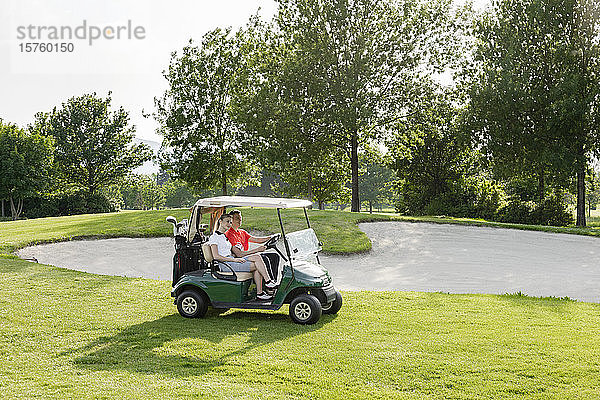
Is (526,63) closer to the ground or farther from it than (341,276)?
farther from it

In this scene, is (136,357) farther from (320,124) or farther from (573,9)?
(573,9)

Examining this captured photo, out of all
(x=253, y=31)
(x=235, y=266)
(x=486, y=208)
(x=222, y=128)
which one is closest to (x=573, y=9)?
(x=486, y=208)

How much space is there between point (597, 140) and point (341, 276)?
18.3 m

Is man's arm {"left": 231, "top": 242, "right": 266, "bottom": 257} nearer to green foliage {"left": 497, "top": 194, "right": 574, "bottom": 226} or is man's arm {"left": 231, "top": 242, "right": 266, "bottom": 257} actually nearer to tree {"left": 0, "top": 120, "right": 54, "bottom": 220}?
green foliage {"left": 497, "top": 194, "right": 574, "bottom": 226}

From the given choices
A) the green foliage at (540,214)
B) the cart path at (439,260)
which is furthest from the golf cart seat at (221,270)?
the green foliage at (540,214)

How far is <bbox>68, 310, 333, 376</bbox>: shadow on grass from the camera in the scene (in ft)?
19.2

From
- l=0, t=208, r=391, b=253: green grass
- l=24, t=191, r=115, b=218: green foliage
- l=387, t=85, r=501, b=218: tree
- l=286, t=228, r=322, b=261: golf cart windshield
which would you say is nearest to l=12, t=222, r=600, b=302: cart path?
l=0, t=208, r=391, b=253: green grass

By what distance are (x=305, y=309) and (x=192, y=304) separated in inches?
67.9

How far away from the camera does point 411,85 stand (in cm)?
2752

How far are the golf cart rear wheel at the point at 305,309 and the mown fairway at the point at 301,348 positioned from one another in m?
0.16

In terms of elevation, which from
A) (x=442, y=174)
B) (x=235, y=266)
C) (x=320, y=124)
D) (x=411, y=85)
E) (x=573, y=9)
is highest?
(x=573, y=9)

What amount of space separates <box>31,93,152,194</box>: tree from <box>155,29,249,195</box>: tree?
15.6 meters

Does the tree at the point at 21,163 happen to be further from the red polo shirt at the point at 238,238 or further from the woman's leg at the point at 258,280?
the woman's leg at the point at 258,280

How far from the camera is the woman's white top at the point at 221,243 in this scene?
26.4 ft
